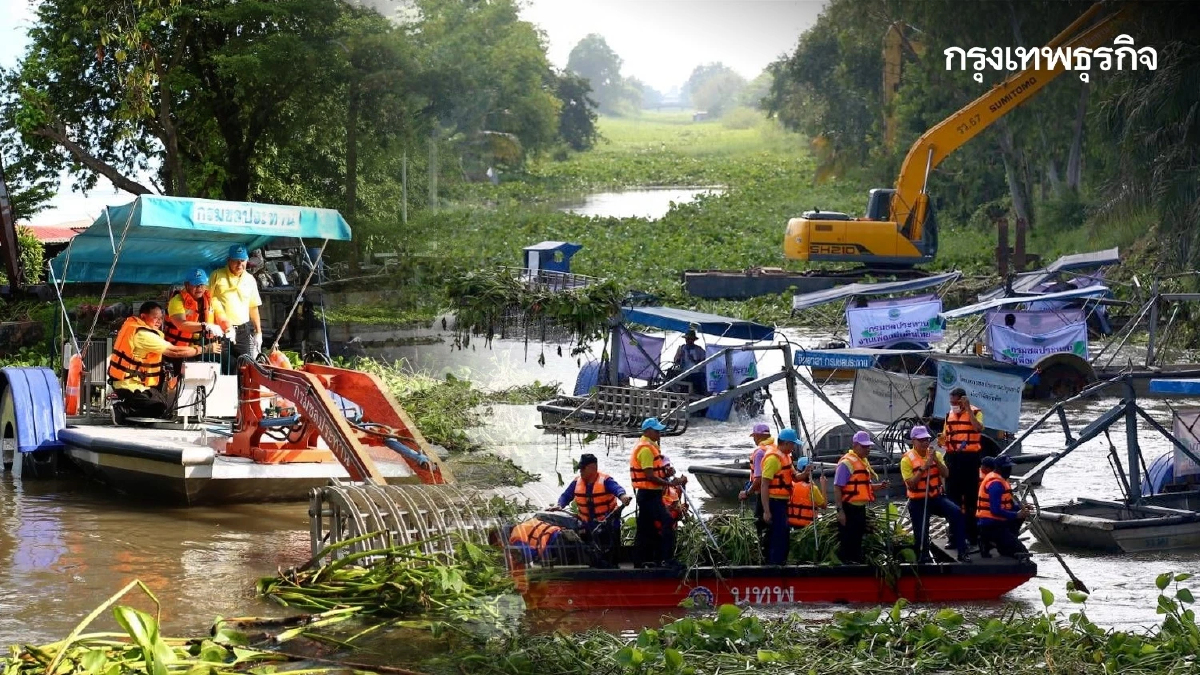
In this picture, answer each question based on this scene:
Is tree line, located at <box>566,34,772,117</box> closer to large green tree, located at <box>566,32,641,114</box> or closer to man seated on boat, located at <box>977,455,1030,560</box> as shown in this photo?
large green tree, located at <box>566,32,641,114</box>

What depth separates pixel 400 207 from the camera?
101 feet

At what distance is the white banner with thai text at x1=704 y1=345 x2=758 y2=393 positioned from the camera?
796 inches

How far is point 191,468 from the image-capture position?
47.4ft

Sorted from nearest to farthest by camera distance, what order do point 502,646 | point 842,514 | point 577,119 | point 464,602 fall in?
point 502,646
point 464,602
point 842,514
point 577,119

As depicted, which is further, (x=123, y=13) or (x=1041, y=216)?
(x=1041, y=216)

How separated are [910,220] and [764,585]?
24.8 meters

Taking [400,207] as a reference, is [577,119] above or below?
above

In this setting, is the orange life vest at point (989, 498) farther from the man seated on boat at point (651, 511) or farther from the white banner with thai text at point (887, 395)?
the white banner with thai text at point (887, 395)

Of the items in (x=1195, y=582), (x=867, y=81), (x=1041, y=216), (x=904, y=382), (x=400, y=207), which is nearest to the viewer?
(x=1195, y=582)

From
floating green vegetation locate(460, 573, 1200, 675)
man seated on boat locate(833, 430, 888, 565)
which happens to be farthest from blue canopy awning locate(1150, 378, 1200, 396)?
floating green vegetation locate(460, 573, 1200, 675)

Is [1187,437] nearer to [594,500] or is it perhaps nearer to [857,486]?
[857,486]

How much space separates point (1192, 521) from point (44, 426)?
38.7 ft

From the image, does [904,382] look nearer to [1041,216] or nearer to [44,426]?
[44,426]

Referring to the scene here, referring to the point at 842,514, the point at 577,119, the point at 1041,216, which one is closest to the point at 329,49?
the point at 842,514
